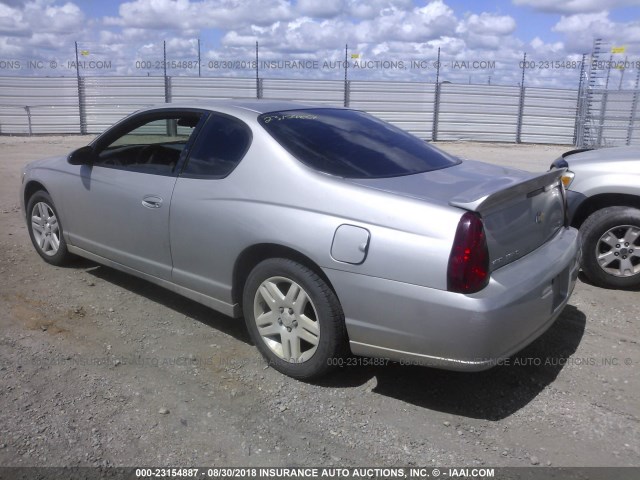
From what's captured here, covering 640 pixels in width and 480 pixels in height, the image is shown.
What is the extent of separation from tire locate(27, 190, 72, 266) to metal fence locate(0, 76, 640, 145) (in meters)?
15.4

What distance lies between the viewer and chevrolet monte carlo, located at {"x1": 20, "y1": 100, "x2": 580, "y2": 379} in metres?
2.96

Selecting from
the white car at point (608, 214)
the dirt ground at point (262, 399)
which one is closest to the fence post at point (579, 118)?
the white car at point (608, 214)

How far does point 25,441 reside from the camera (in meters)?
2.94

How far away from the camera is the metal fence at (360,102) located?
20094 mm

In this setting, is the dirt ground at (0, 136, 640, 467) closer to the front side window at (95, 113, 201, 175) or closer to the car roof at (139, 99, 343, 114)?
the front side window at (95, 113, 201, 175)

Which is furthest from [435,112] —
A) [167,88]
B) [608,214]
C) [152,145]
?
[152,145]

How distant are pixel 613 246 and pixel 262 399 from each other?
3.33 meters

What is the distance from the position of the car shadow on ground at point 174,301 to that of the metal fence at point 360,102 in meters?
15.7

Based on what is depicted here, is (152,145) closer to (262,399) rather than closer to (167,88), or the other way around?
(262,399)

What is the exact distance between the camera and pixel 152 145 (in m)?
4.57

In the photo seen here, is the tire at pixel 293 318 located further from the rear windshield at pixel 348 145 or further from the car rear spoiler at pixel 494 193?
the car rear spoiler at pixel 494 193

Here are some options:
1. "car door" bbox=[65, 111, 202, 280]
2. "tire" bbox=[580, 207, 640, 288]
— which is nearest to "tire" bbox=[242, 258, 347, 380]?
"car door" bbox=[65, 111, 202, 280]

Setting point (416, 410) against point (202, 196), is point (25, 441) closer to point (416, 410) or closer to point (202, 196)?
point (202, 196)

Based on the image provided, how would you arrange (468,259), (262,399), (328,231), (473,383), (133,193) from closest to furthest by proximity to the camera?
1. (468,259)
2. (328,231)
3. (262,399)
4. (473,383)
5. (133,193)
